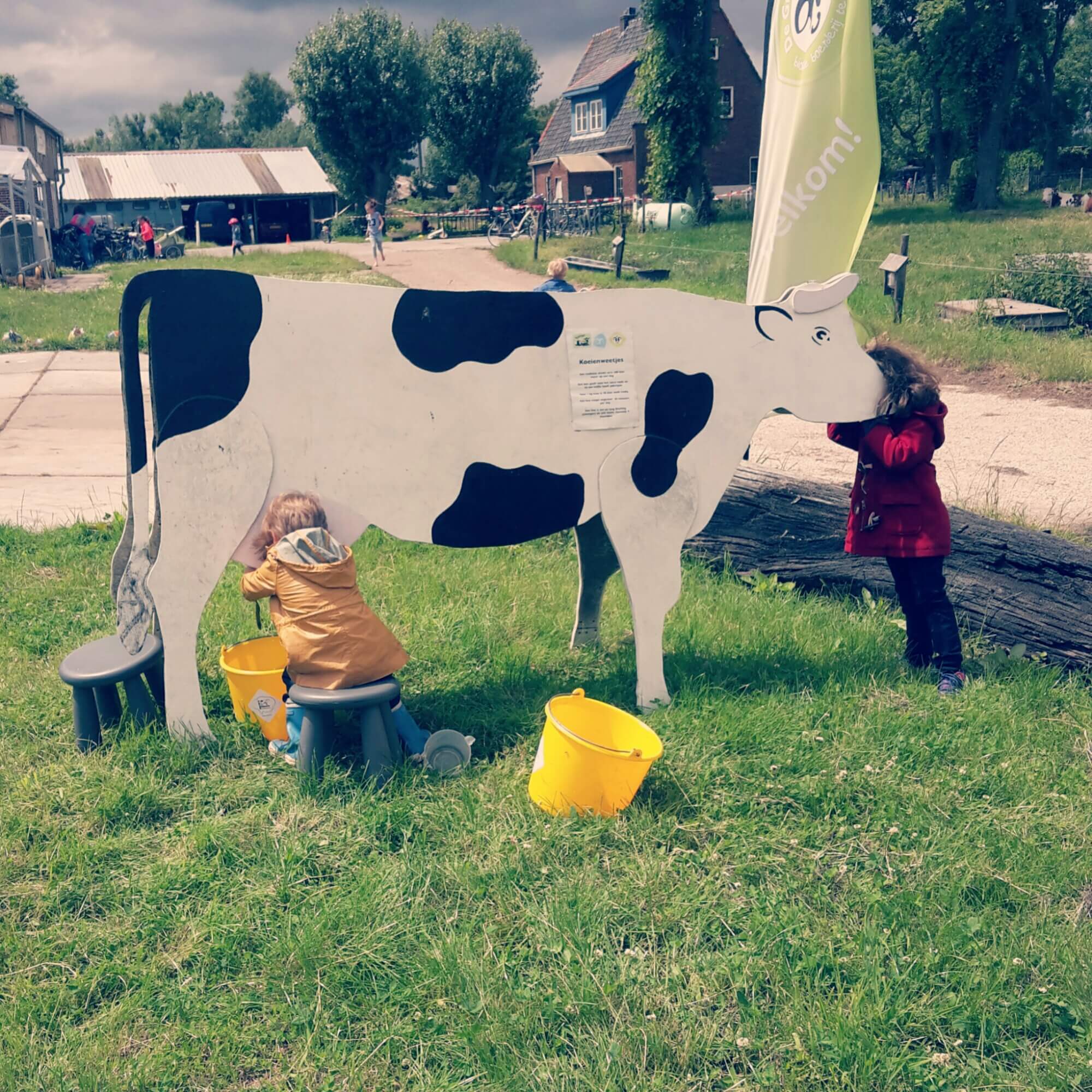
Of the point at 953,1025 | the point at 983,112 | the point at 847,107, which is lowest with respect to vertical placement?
the point at 953,1025

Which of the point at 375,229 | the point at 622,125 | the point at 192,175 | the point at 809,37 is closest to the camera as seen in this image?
the point at 809,37

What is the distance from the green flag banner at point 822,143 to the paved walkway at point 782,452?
2.07 m

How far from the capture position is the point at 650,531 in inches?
Result: 162

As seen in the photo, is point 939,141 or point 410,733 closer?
point 410,733

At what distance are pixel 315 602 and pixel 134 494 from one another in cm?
83

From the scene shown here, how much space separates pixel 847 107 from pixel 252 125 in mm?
122175

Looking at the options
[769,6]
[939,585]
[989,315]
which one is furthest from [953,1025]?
[989,315]

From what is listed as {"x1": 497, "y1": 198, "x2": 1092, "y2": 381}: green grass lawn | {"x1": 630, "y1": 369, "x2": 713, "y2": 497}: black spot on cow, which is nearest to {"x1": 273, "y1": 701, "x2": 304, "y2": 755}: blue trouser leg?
{"x1": 630, "y1": 369, "x2": 713, "y2": 497}: black spot on cow

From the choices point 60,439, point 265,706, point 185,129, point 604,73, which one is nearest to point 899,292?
point 60,439

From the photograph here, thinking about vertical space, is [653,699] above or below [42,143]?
below

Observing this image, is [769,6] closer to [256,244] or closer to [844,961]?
[844,961]

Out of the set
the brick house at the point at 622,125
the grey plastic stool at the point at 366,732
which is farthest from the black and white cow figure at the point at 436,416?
the brick house at the point at 622,125

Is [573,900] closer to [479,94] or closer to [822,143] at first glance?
[822,143]

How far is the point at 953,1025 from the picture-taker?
2.54 metres
